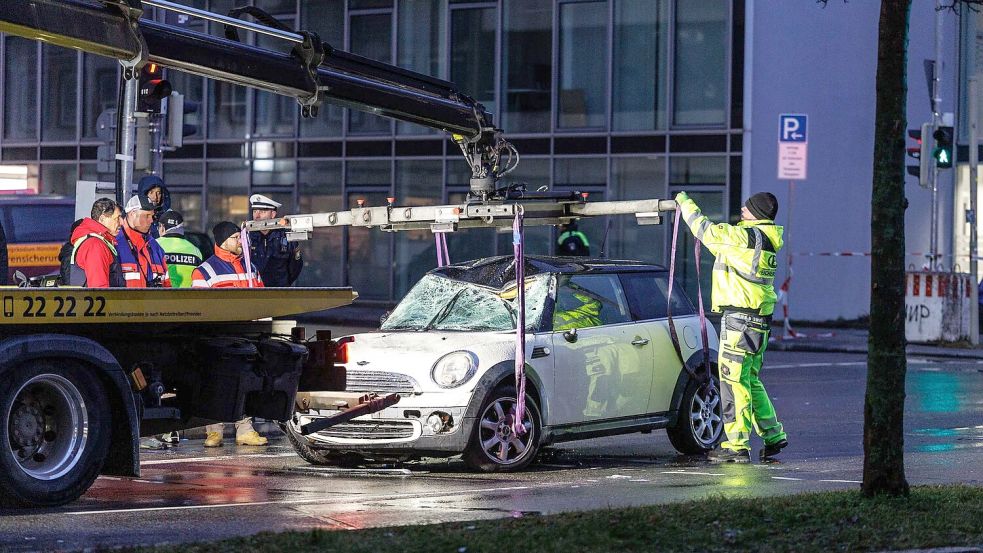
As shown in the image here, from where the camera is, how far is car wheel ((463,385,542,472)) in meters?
10.9

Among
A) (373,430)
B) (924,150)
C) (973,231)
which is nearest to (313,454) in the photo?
(373,430)

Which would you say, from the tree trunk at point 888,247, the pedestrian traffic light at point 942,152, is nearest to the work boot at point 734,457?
the tree trunk at point 888,247

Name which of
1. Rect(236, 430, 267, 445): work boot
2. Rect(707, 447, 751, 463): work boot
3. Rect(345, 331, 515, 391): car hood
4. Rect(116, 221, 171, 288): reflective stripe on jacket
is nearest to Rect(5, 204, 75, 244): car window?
Rect(236, 430, 267, 445): work boot

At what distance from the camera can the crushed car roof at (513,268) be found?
1198 centimetres

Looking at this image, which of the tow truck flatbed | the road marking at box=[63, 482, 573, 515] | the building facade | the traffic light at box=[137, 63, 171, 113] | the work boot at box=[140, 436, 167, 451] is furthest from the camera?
the building facade

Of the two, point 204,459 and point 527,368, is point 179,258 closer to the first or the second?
point 204,459

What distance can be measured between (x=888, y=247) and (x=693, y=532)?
1.82 meters

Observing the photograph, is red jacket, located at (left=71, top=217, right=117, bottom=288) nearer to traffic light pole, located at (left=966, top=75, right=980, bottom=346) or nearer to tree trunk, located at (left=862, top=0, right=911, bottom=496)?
tree trunk, located at (left=862, top=0, right=911, bottom=496)

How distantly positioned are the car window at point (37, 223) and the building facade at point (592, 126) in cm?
906

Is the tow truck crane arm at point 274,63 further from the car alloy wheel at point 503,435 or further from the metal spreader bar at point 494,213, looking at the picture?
the car alloy wheel at point 503,435

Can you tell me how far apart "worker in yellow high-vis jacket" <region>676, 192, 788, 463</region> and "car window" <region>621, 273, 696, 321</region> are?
684 millimetres

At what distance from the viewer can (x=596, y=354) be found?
463 inches

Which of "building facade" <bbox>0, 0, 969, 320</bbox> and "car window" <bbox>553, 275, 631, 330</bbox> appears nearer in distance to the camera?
"car window" <bbox>553, 275, 631, 330</bbox>

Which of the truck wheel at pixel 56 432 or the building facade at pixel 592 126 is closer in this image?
the truck wheel at pixel 56 432
